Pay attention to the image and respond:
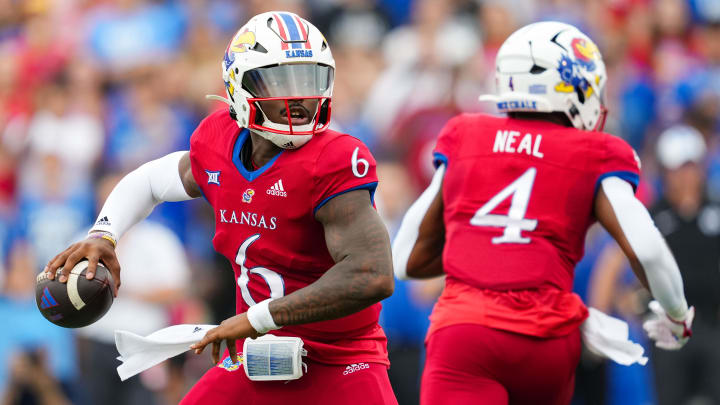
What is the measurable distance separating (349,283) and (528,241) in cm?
96

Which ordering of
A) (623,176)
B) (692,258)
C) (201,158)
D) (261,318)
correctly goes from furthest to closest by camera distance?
(692,258)
(623,176)
(201,158)
(261,318)

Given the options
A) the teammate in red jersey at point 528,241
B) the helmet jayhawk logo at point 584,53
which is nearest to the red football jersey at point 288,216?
the teammate in red jersey at point 528,241

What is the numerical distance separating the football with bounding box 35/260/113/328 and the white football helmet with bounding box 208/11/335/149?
0.79 meters

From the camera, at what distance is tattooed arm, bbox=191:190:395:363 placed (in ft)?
13.1

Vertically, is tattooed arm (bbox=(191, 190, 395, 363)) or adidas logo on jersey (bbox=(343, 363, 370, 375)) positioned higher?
tattooed arm (bbox=(191, 190, 395, 363))

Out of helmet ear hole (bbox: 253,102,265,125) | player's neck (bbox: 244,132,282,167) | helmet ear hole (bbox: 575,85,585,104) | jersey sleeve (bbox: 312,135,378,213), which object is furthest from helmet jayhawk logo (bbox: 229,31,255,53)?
helmet ear hole (bbox: 575,85,585,104)

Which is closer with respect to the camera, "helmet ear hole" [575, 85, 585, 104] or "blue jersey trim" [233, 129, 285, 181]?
"blue jersey trim" [233, 129, 285, 181]

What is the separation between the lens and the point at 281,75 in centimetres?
430

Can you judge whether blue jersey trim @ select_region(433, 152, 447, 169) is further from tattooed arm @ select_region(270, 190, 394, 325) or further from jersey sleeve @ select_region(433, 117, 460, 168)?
tattooed arm @ select_region(270, 190, 394, 325)

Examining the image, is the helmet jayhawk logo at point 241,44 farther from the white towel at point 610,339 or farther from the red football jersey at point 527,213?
the white towel at point 610,339

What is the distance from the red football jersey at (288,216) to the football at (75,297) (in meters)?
0.46

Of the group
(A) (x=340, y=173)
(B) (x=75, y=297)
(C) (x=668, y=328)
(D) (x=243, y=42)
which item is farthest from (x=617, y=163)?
(B) (x=75, y=297)

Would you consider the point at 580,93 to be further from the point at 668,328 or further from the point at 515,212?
the point at 668,328

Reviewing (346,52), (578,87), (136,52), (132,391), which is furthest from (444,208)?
(136,52)
